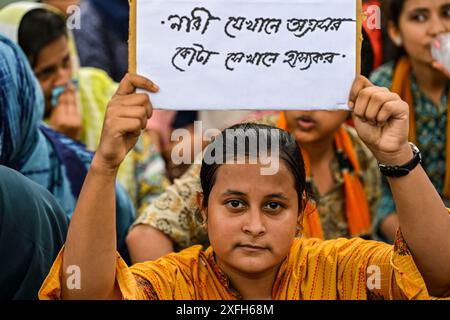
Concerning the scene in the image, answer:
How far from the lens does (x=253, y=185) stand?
2.28m

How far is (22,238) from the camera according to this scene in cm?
227

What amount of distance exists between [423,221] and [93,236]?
762mm

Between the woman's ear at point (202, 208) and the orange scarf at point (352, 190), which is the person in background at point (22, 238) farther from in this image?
the orange scarf at point (352, 190)

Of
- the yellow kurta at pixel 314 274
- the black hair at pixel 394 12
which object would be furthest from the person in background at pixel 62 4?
the yellow kurta at pixel 314 274

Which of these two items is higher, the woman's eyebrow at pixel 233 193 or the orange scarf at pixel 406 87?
the orange scarf at pixel 406 87

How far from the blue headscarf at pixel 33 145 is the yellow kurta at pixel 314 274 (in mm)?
785

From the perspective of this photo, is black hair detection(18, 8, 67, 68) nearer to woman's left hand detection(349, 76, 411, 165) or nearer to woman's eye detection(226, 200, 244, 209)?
woman's eye detection(226, 200, 244, 209)

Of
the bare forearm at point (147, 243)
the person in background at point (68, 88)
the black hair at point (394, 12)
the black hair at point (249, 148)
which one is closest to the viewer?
the black hair at point (249, 148)

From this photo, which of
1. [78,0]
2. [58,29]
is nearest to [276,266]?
[58,29]

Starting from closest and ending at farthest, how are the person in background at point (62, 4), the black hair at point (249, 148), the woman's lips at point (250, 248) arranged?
the woman's lips at point (250, 248) → the black hair at point (249, 148) → the person in background at point (62, 4)

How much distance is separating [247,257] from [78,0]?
136 inches

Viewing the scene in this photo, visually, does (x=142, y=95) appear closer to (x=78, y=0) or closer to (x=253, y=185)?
(x=253, y=185)

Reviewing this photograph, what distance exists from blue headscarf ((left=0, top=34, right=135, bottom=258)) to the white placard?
0.86 metres

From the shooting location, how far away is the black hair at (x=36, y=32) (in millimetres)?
3801
